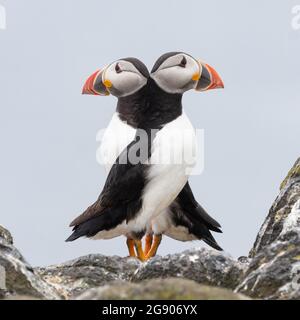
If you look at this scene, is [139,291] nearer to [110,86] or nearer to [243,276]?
[243,276]

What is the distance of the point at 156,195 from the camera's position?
10.5m

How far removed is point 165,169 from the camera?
413 inches

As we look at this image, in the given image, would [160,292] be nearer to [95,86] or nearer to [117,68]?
[117,68]

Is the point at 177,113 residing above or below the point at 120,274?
above

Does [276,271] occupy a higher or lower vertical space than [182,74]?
lower

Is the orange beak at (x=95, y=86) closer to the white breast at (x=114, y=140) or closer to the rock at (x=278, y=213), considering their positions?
the white breast at (x=114, y=140)

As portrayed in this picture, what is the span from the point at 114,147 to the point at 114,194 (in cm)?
53

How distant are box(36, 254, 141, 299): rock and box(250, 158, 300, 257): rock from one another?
128 centimetres

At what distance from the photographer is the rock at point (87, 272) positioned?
7980 millimetres

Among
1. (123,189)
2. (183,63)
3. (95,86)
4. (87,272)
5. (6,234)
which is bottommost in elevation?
(87,272)

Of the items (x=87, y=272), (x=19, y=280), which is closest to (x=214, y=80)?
(x=87, y=272)

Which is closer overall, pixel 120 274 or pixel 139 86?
pixel 120 274

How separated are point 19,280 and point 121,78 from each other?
450 cm
